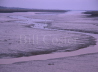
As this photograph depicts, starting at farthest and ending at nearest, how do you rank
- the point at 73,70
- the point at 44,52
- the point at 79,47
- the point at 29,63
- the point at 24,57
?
1. the point at 79,47
2. the point at 44,52
3. the point at 24,57
4. the point at 29,63
5. the point at 73,70

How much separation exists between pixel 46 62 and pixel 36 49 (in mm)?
2329

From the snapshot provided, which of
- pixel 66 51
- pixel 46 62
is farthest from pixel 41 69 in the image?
pixel 66 51

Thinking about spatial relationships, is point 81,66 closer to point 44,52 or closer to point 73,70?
point 73,70

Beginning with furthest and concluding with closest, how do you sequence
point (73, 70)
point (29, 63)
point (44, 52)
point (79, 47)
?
point (79, 47) < point (44, 52) < point (29, 63) < point (73, 70)

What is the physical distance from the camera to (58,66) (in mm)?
5734

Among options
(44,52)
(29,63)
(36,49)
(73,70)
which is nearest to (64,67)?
(73,70)

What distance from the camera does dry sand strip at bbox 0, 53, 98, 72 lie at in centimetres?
539

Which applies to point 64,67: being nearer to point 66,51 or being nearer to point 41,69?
point 41,69

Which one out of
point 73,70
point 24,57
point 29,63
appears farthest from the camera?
point 24,57

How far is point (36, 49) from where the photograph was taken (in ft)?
27.8

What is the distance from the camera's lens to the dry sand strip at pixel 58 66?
539cm

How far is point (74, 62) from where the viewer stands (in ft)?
20.2

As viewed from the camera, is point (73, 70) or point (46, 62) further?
point (46, 62)

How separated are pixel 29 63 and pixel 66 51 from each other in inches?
110
